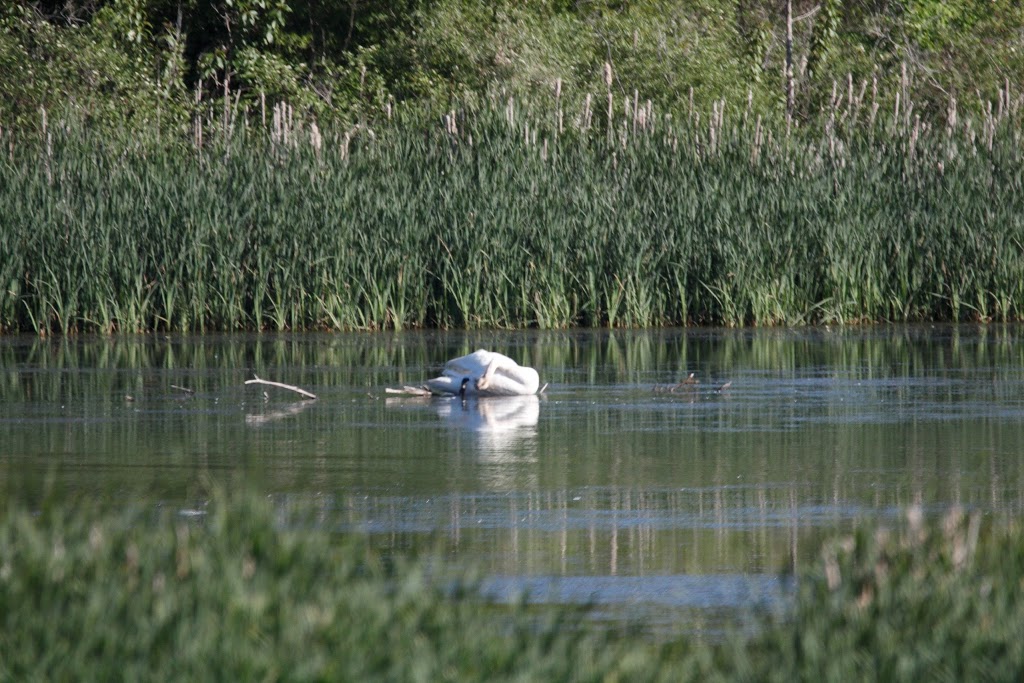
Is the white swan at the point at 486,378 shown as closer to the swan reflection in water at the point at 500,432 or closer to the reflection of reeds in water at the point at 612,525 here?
the swan reflection in water at the point at 500,432

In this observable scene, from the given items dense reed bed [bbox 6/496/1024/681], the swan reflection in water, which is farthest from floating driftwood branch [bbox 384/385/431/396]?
dense reed bed [bbox 6/496/1024/681]

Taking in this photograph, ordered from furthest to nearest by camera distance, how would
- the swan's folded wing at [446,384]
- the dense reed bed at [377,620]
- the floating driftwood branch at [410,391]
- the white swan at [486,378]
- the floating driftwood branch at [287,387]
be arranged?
the swan's folded wing at [446,384] < the floating driftwood branch at [410,391] < the white swan at [486,378] < the floating driftwood branch at [287,387] < the dense reed bed at [377,620]

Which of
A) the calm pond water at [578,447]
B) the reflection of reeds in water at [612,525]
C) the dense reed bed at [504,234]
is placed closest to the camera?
the reflection of reeds in water at [612,525]

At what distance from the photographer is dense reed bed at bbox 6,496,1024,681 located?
431cm

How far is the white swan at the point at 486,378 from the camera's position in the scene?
11.7 metres

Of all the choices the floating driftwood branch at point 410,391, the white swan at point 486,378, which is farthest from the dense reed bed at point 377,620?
the floating driftwood branch at point 410,391

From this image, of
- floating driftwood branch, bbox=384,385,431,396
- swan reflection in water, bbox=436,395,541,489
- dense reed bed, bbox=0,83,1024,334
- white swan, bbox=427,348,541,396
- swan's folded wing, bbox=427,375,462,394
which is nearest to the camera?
swan reflection in water, bbox=436,395,541,489

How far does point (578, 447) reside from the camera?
9508 millimetres

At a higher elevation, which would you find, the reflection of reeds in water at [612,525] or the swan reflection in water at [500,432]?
the swan reflection in water at [500,432]

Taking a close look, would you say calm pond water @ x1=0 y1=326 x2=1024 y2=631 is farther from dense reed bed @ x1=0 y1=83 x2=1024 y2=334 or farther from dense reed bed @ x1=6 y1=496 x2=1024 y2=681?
dense reed bed @ x1=0 y1=83 x2=1024 y2=334

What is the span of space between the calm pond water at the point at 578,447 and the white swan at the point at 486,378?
127 millimetres

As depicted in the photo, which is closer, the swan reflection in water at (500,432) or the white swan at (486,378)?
the swan reflection in water at (500,432)

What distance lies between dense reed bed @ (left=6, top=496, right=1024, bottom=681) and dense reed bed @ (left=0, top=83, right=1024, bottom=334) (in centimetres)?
1216

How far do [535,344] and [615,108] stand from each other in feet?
25.3
